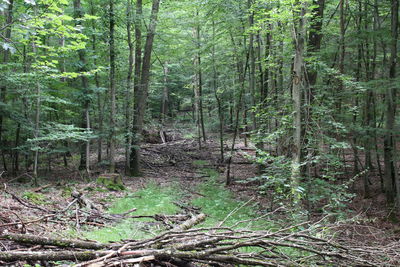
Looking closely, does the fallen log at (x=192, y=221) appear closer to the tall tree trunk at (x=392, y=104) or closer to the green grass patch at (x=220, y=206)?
the green grass patch at (x=220, y=206)

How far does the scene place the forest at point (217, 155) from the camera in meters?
3.88

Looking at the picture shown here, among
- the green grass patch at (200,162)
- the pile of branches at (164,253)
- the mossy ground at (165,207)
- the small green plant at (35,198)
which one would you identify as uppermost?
the pile of branches at (164,253)

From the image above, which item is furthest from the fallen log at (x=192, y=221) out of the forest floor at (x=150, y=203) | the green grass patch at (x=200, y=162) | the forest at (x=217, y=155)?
the green grass patch at (x=200, y=162)

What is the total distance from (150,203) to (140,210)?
92 cm

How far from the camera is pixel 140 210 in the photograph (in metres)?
8.90

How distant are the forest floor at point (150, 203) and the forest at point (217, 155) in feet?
0.25

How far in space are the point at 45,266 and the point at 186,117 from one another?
3559cm

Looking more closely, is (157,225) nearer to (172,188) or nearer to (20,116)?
(172,188)

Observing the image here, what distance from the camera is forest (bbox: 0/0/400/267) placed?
388 centimetres

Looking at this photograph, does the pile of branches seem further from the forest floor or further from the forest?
the forest floor

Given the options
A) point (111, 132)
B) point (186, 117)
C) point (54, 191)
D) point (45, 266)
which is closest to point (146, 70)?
point (111, 132)

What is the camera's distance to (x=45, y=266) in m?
3.38

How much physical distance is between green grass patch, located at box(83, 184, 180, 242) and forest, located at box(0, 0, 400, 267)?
63 millimetres

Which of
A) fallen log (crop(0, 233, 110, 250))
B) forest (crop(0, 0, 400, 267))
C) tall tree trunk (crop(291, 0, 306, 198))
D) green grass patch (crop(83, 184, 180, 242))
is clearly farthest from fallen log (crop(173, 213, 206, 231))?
fallen log (crop(0, 233, 110, 250))
